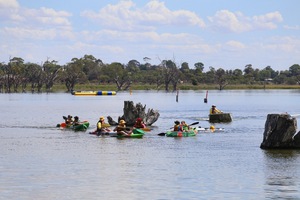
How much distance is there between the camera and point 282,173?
32344mm

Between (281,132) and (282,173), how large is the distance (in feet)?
26.7

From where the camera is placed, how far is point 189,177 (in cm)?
3117

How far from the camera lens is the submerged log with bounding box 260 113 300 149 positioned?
39.4 metres

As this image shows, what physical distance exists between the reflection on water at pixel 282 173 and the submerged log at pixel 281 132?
24.6 inches

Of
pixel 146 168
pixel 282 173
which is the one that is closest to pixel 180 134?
pixel 146 168

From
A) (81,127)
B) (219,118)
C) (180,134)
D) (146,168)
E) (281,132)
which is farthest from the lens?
(219,118)

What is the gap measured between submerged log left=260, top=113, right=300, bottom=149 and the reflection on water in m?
0.63

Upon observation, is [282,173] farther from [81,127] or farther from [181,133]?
[81,127]

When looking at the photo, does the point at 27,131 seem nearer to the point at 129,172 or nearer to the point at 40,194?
the point at 129,172

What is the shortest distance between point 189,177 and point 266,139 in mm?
11173

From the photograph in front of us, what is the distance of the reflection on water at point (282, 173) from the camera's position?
27.3 m

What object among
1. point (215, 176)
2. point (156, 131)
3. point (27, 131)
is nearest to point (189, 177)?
point (215, 176)

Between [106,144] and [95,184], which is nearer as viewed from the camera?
[95,184]

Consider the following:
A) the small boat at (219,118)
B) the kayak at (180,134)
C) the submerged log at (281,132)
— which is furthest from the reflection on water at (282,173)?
the small boat at (219,118)
